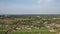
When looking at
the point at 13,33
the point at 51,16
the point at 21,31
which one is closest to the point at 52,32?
the point at 51,16

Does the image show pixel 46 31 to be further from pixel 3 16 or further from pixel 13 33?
pixel 3 16

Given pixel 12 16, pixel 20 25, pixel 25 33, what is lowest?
pixel 25 33

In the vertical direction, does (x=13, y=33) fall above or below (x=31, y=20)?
below

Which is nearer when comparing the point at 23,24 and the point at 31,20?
the point at 23,24

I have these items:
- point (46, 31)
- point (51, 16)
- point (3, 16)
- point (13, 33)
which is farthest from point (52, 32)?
point (3, 16)

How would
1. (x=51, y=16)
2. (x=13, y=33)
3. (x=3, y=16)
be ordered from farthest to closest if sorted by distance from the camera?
1. (x=51, y=16)
2. (x=3, y=16)
3. (x=13, y=33)

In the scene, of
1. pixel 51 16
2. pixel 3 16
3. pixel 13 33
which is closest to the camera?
pixel 13 33
